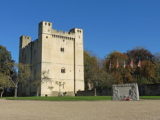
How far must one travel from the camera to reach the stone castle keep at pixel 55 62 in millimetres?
62000

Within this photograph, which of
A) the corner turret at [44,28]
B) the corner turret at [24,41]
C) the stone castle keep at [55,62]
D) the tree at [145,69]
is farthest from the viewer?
the corner turret at [24,41]

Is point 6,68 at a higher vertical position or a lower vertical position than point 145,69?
higher

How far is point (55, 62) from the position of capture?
6425 centimetres

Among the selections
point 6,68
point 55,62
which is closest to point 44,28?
point 55,62

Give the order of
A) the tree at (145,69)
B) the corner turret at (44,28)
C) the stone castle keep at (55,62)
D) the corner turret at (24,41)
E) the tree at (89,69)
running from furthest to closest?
the corner turret at (24,41) < the tree at (89,69) < the corner turret at (44,28) < the stone castle keep at (55,62) < the tree at (145,69)

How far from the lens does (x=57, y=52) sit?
213ft

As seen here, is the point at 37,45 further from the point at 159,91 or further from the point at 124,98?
the point at 124,98

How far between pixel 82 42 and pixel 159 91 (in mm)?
33623

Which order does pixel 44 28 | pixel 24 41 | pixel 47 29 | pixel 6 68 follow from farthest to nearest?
pixel 24 41, pixel 47 29, pixel 44 28, pixel 6 68

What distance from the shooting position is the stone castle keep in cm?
6200

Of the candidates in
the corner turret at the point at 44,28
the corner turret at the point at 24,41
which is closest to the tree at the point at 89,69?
the corner turret at the point at 44,28

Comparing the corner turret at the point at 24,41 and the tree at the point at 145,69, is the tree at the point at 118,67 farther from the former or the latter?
the corner turret at the point at 24,41

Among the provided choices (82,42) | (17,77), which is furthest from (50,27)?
(17,77)

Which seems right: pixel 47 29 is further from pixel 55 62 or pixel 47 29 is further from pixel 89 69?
pixel 89 69
